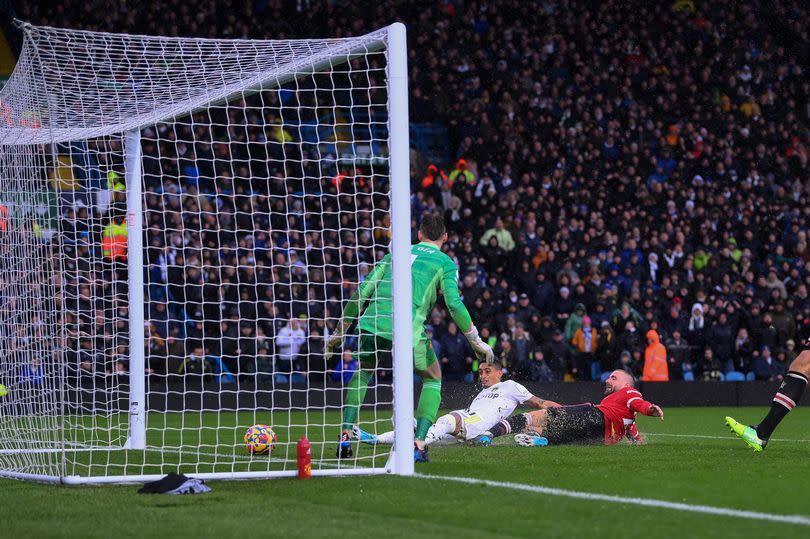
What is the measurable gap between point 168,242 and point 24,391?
22.5 feet

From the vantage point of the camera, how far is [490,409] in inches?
457

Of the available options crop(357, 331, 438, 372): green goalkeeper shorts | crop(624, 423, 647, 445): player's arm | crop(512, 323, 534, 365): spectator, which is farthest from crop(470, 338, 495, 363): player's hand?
crop(512, 323, 534, 365): spectator

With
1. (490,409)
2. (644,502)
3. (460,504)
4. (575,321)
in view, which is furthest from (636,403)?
(575,321)

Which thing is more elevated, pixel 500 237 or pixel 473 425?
pixel 500 237

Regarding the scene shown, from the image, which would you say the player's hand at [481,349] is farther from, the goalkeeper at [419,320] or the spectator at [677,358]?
the spectator at [677,358]

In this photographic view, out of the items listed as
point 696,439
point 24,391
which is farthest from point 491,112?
point 24,391

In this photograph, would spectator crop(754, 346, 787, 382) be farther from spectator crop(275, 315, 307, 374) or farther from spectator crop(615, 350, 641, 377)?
spectator crop(275, 315, 307, 374)

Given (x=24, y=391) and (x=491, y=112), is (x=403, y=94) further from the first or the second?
(x=491, y=112)

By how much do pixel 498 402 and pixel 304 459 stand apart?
3.62 m

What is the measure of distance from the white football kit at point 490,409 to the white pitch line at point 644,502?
328 centimetres

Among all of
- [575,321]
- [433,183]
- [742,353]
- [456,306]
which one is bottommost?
[742,353]

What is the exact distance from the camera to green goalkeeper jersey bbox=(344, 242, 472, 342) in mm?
9570

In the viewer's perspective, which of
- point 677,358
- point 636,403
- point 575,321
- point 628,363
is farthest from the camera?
point 677,358

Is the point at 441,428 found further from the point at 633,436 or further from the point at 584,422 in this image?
the point at 633,436
